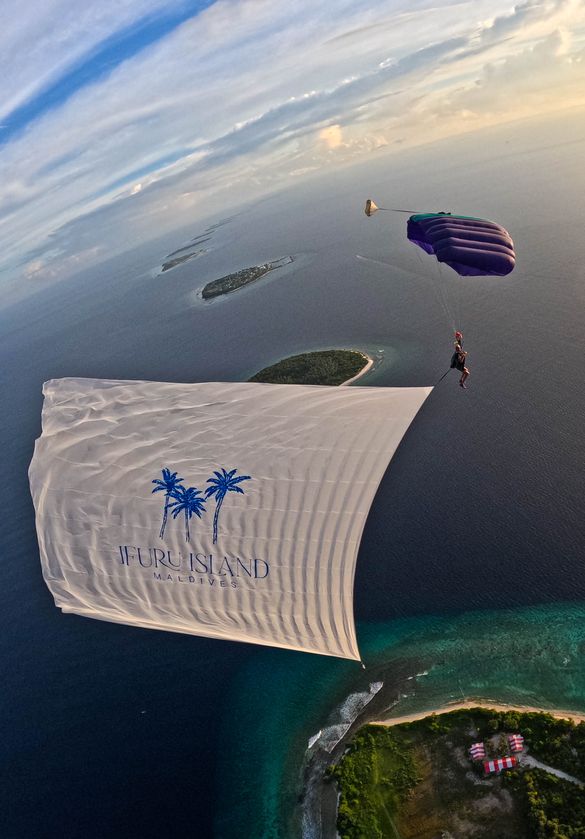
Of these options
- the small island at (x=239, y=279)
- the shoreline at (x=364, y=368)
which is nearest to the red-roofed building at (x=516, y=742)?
the shoreline at (x=364, y=368)

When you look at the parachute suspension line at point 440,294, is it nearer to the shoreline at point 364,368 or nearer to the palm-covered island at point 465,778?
the shoreline at point 364,368

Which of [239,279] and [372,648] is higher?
[239,279]

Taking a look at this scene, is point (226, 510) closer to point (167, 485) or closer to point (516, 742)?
point (167, 485)

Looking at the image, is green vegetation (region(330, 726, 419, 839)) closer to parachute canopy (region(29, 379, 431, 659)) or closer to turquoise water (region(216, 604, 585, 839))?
turquoise water (region(216, 604, 585, 839))

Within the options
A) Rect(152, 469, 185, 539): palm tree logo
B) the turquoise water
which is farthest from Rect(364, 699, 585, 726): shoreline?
Rect(152, 469, 185, 539): palm tree logo

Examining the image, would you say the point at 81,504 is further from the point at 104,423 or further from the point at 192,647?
the point at 192,647

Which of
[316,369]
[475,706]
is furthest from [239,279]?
[475,706]
